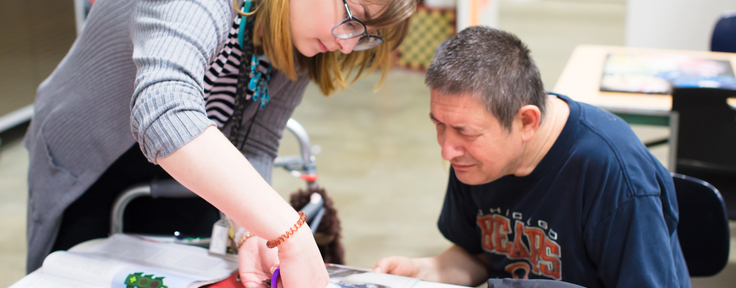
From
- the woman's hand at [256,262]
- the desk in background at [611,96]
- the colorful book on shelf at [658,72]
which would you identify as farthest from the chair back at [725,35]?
the woman's hand at [256,262]

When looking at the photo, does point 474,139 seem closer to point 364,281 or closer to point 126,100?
point 364,281

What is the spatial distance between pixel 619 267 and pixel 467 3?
Result: 426cm

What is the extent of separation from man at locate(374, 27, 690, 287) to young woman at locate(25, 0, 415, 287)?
188 millimetres

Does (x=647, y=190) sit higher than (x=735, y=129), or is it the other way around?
(x=647, y=190)

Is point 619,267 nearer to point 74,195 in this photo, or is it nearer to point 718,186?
point 74,195

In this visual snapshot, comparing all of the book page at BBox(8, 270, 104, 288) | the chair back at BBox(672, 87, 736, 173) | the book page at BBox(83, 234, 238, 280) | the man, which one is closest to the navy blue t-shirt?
the man

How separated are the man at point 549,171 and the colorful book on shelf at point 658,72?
1221 mm

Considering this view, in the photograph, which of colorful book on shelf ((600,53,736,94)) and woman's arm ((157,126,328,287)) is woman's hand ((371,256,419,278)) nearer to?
woman's arm ((157,126,328,287))

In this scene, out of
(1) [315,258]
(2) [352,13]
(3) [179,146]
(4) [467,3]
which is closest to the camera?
(3) [179,146]

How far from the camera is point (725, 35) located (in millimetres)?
3174

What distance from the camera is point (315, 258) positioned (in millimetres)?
918

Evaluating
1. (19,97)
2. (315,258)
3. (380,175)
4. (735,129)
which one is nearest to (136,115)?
(315,258)

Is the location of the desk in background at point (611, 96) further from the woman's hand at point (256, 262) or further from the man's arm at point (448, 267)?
the woman's hand at point (256, 262)

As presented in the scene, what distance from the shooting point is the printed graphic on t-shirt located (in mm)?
1241
